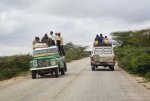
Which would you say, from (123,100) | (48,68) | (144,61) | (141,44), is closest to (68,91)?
(123,100)

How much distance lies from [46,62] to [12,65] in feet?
27.1

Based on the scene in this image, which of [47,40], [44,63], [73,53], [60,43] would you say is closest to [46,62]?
[44,63]

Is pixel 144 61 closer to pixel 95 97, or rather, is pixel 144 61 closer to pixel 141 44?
pixel 95 97

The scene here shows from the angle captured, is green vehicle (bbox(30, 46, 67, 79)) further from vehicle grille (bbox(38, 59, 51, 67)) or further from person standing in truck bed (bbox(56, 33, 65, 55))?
person standing in truck bed (bbox(56, 33, 65, 55))

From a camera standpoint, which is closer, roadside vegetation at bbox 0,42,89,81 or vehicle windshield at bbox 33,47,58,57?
vehicle windshield at bbox 33,47,58,57

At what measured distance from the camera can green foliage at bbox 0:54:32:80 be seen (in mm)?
35062

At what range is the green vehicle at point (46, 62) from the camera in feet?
95.7

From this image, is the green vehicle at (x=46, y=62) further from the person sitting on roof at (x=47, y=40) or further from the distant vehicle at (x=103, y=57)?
the distant vehicle at (x=103, y=57)

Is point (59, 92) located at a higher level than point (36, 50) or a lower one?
lower

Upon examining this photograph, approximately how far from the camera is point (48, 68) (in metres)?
29.1

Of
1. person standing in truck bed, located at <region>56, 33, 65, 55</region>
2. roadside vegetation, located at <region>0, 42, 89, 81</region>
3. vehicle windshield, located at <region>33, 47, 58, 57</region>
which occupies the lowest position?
roadside vegetation, located at <region>0, 42, 89, 81</region>

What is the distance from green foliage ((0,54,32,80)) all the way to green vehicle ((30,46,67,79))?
16.7 ft

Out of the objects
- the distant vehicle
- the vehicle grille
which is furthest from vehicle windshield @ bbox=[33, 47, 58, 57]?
the distant vehicle

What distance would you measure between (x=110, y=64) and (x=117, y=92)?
17.5 metres
